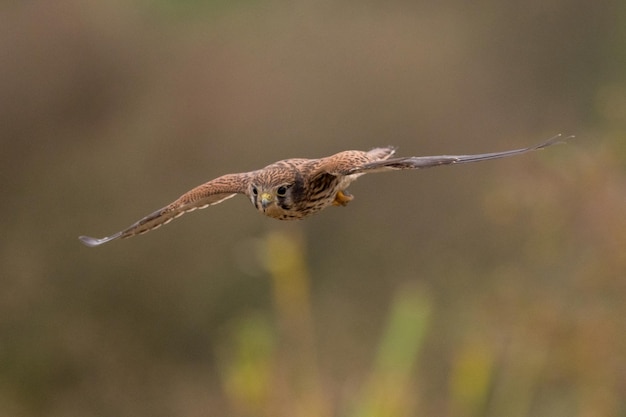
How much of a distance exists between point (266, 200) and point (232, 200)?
6060mm

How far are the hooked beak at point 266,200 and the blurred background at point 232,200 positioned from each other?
383 cm

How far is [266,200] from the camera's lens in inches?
210

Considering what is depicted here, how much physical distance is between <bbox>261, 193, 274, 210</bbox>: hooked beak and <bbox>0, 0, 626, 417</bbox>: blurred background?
12.6 ft

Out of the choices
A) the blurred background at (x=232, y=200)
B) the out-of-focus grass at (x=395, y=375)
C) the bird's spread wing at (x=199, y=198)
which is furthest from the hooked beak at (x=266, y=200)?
the blurred background at (x=232, y=200)

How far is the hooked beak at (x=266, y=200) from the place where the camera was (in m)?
5.32

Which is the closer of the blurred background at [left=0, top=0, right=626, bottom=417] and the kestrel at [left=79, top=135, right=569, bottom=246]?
the kestrel at [left=79, top=135, right=569, bottom=246]

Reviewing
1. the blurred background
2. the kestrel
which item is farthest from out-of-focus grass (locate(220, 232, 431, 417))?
the blurred background

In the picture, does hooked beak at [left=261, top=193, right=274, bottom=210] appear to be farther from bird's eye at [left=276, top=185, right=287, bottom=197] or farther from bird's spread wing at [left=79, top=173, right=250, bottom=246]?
bird's spread wing at [left=79, top=173, right=250, bottom=246]

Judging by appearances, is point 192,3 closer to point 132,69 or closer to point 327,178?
point 132,69

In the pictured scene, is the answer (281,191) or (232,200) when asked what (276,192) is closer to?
(281,191)

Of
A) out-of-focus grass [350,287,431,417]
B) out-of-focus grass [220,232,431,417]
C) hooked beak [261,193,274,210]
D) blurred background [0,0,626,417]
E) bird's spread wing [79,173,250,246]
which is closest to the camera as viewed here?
hooked beak [261,193,274,210]

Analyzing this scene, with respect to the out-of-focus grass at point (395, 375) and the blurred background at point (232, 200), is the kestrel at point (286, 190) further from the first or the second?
the blurred background at point (232, 200)

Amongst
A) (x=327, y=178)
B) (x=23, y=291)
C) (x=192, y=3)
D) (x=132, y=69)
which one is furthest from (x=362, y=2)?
(x=327, y=178)

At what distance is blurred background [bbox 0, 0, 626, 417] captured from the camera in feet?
36.2
